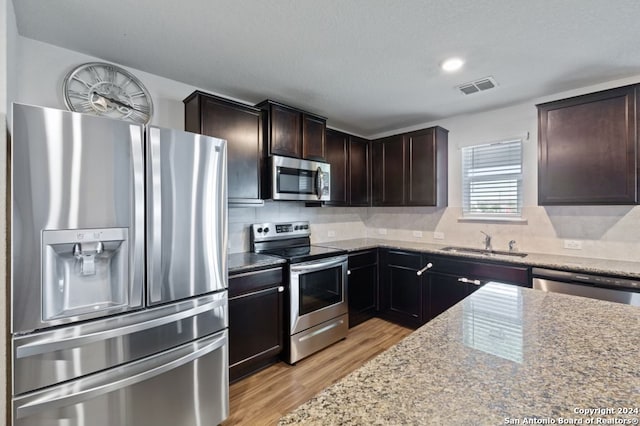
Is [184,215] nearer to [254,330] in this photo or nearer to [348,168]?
[254,330]

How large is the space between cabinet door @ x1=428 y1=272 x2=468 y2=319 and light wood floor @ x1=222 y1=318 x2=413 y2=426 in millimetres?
501

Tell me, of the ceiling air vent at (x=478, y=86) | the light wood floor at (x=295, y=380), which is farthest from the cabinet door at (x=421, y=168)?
the light wood floor at (x=295, y=380)

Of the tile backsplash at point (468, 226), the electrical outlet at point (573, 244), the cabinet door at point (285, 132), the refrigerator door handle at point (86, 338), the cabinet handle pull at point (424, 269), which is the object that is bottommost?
the cabinet handle pull at point (424, 269)

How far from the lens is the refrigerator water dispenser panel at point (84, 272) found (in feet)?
4.00

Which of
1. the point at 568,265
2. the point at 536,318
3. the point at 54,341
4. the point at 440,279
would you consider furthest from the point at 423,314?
the point at 54,341

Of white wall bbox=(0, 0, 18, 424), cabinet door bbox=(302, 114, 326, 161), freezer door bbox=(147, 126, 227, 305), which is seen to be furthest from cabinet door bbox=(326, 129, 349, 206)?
white wall bbox=(0, 0, 18, 424)

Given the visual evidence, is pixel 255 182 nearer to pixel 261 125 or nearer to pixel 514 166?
pixel 261 125

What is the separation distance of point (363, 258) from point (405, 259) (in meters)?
0.48

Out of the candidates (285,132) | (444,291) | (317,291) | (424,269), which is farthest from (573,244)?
(285,132)

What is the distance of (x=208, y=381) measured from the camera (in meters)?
1.71

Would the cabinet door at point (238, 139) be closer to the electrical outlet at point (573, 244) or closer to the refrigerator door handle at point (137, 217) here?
the refrigerator door handle at point (137, 217)

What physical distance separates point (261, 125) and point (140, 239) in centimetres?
158

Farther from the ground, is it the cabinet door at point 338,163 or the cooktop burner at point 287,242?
the cabinet door at point 338,163

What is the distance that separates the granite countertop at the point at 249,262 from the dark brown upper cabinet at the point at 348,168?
1.15 m
